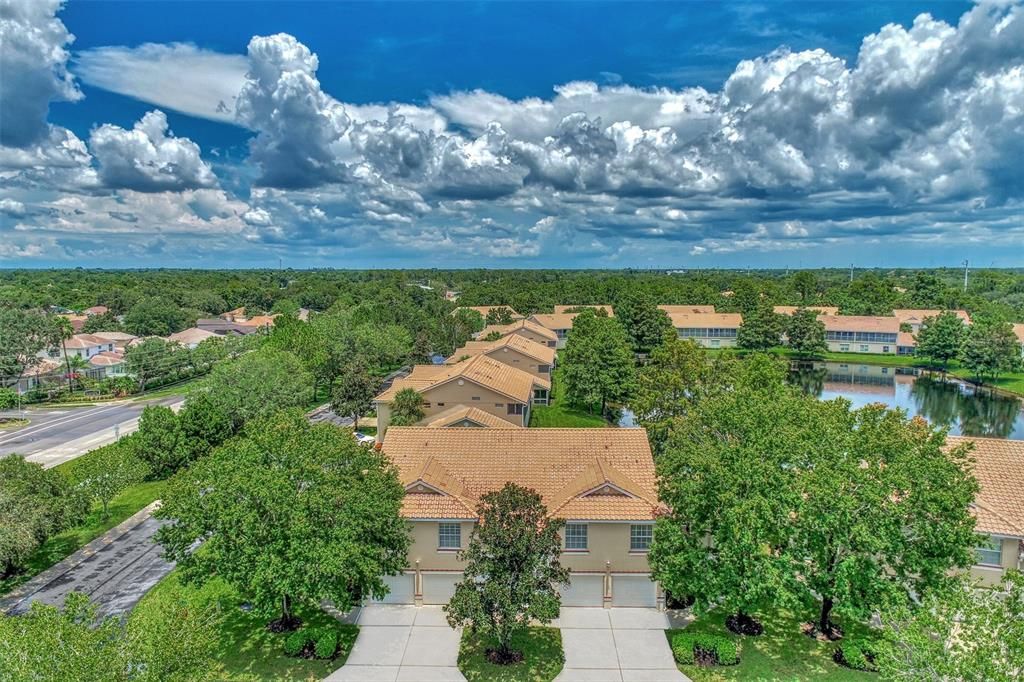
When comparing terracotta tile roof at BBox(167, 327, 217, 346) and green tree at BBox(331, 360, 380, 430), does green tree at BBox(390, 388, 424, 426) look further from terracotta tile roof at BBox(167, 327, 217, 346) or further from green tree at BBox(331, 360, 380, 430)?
terracotta tile roof at BBox(167, 327, 217, 346)

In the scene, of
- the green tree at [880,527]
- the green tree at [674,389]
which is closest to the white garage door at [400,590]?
the green tree at [880,527]

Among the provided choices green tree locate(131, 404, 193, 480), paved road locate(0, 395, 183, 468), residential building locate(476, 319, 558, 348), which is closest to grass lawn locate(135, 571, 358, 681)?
green tree locate(131, 404, 193, 480)

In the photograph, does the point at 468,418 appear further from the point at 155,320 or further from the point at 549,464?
the point at 155,320

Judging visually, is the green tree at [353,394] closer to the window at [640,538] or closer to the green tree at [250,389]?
the green tree at [250,389]

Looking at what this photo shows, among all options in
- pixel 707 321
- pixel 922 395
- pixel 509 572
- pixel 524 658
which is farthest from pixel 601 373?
pixel 707 321

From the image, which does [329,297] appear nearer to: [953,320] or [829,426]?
[953,320]
